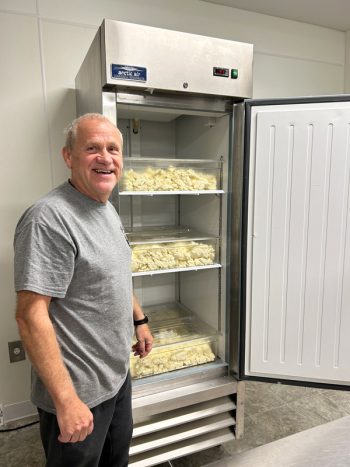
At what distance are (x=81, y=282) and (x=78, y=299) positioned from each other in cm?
5

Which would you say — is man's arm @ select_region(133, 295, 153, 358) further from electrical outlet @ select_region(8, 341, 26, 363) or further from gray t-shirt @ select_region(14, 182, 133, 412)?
electrical outlet @ select_region(8, 341, 26, 363)

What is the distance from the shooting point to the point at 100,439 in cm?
110

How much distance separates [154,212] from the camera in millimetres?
2133

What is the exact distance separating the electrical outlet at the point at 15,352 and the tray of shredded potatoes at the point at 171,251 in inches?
36.4

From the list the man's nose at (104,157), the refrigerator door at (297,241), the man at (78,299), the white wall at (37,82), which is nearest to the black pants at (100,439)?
the man at (78,299)

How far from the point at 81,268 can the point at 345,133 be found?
49.7 inches

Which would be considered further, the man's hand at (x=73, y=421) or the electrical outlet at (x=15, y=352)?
the electrical outlet at (x=15, y=352)

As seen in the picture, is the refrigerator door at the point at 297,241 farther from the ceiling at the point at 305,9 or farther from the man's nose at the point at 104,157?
the ceiling at the point at 305,9

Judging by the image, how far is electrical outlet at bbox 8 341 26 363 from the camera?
1.87m

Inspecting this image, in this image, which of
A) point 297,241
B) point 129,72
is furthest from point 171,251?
point 129,72

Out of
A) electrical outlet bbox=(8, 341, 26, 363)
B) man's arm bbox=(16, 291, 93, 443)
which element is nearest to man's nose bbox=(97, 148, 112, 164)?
man's arm bbox=(16, 291, 93, 443)

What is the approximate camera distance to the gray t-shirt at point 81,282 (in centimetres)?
91

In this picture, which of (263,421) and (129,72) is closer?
(129,72)

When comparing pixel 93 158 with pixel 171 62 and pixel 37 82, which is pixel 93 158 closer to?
pixel 171 62
